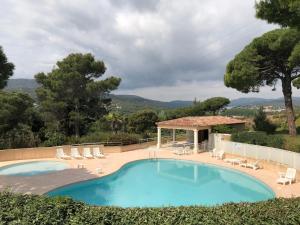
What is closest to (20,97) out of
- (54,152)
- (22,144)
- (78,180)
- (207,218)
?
(22,144)

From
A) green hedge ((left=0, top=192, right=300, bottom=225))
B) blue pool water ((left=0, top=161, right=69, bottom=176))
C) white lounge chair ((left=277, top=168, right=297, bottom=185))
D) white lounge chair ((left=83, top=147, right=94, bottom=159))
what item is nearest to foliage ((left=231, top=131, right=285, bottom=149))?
white lounge chair ((left=277, top=168, right=297, bottom=185))

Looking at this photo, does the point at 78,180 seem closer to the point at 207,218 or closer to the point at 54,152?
the point at 54,152

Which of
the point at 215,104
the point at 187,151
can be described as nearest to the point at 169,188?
the point at 187,151

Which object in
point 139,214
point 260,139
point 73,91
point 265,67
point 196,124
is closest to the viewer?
point 139,214

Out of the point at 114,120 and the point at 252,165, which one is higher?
the point at 114,120

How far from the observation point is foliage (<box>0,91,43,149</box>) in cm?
2283

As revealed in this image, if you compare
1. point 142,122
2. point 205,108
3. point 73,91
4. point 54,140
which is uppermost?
point 73,91

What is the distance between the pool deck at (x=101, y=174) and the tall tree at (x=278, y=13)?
266 inches

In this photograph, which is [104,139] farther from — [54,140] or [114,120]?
[114,120]

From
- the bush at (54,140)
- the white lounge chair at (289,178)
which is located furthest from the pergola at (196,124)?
the white lounge chair at (289,178)

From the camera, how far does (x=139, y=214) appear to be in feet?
22.4

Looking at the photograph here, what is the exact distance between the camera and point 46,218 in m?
6.72

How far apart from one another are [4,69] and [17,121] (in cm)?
1341

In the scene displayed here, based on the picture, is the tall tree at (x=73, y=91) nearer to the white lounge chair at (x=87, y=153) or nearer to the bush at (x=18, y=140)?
the bush at (x=18, y=140)
